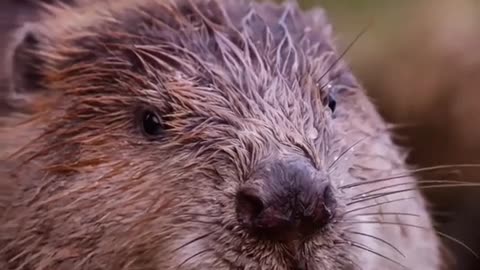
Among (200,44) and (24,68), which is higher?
(200,44)

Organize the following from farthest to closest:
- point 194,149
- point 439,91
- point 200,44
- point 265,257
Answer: point 439,91 < point 200,44 < point 194,149 < point 265,257

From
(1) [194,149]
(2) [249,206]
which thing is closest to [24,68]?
(1) [194,149]

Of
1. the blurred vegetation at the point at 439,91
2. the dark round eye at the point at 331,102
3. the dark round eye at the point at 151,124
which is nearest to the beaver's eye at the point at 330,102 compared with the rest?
the dark round eye at the point at 331,102

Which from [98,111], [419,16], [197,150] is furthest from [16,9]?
[419,16]

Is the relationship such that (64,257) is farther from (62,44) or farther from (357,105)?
(357,105)

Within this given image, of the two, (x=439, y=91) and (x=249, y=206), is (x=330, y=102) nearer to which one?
(x=249, y=206)

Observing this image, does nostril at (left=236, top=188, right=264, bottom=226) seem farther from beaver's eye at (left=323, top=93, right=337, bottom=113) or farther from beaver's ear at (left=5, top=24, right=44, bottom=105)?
beaver's ear at (left=5, top=24, right=44, bottom=105)

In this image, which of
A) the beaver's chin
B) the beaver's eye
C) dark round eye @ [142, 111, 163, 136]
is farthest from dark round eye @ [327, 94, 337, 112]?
the beaver's chin
